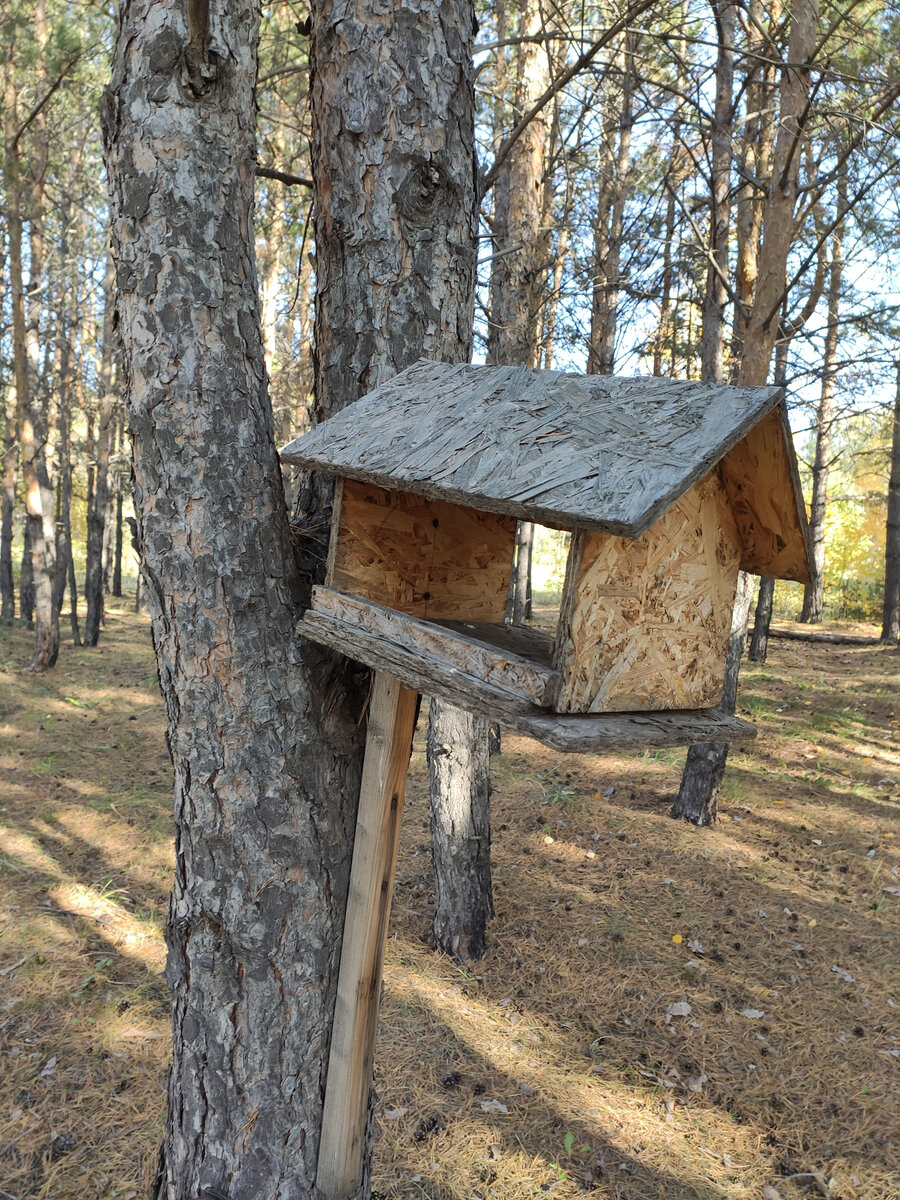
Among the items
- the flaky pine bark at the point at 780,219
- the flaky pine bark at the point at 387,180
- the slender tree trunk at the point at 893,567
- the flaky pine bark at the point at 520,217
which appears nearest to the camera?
the flaky pine bark at the point at 387,180

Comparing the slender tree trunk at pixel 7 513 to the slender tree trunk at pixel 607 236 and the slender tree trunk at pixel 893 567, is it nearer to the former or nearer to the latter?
the slender tree trunk at pixel 607 236

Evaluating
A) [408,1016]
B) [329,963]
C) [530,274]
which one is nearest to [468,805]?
[408,1016]

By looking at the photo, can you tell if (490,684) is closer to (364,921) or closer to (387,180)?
(364,921)

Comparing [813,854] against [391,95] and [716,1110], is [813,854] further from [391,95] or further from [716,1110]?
[391,95]

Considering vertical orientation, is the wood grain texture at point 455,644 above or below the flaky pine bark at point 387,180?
below

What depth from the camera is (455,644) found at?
1.71m

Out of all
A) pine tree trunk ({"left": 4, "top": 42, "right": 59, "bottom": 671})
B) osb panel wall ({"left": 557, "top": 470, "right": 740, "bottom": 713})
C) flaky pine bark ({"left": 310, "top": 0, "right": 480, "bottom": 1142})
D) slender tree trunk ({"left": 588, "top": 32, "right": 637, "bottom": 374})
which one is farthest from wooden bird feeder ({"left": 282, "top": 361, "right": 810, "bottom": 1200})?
pine tree trunk ({"left": 4, "top": 42, "right": 59, "bottom": 671})

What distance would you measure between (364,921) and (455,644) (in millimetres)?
885

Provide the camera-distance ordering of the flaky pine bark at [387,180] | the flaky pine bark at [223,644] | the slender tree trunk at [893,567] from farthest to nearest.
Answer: the slender tree trunk at [893,567], the flaky pine bark at [387,180], the flaky pine bark at [223,644]

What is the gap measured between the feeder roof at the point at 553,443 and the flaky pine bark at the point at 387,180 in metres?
0.32

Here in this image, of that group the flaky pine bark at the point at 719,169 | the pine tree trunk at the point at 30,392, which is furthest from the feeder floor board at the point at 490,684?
the pine tree trunk at the point at 30,392

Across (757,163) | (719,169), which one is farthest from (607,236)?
(719,169)

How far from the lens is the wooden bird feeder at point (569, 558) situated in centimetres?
147

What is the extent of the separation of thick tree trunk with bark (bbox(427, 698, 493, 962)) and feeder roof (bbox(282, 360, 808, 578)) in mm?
3222
